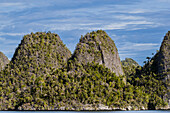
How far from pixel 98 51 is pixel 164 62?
22.4 metres

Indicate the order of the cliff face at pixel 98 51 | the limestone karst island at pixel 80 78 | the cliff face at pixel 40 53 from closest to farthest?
1. the limestone karst island at pixel 80 78
2. the cliff face at pixel 98 51
3. the cliff face at pixel 40 53

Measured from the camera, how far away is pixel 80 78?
9631 centimetres

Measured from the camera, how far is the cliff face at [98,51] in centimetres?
10494

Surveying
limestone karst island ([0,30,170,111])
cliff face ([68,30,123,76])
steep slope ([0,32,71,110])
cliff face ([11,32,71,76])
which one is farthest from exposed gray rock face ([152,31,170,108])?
cliff face ([11,32,71,76])

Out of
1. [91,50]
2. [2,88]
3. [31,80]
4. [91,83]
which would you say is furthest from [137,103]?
[2,88]

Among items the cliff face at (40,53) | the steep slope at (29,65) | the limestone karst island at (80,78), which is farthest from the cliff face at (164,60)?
the cliff face at (40,53)

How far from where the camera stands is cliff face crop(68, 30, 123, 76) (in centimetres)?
10494

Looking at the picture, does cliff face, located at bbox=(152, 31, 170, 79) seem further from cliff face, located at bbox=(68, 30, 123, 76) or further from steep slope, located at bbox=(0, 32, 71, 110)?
steep slope, located at bbox=(0, 32, 71, 110)

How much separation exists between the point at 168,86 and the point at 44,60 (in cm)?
4155

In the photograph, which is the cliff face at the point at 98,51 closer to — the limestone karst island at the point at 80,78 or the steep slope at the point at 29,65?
the limestone karst island at the point at 80,78

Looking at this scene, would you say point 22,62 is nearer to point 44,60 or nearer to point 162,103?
point 44,60

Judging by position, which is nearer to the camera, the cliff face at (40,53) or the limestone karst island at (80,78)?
the limestone karst island at (80,78)

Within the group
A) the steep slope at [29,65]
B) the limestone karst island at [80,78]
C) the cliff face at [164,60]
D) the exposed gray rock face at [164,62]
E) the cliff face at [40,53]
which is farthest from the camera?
the cliff face at [40,53]

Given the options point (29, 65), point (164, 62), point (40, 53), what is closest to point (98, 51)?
point (40, 53)
